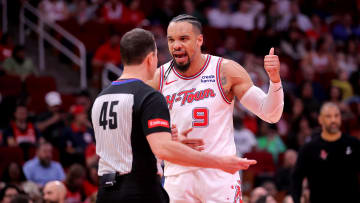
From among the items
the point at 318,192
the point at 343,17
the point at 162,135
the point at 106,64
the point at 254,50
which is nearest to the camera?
the point at 162,135

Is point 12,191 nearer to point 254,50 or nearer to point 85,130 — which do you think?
point 85,130

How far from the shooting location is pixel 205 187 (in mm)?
5176

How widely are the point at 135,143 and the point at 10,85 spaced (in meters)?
8.48

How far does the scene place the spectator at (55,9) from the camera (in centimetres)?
1480

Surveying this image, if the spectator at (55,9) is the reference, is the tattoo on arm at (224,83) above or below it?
below

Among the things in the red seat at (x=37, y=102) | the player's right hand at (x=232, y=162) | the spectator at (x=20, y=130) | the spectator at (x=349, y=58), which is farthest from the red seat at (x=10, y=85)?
the spectator at (x=349, y=58)

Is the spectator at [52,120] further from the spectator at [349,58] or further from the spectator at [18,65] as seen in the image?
the spectator at [349,58]

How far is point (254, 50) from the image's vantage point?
54.9 ft

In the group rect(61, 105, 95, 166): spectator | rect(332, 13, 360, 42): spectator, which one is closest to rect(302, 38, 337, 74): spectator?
rect(332, 13, 360, 42): spectator

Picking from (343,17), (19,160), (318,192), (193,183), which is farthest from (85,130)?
(343,17)

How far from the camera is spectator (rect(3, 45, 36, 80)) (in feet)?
41.3

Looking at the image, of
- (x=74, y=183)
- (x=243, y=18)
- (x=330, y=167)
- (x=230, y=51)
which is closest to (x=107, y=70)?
(x=230, y=51)

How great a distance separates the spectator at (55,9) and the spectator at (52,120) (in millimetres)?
3648

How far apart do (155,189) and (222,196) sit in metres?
1.16
